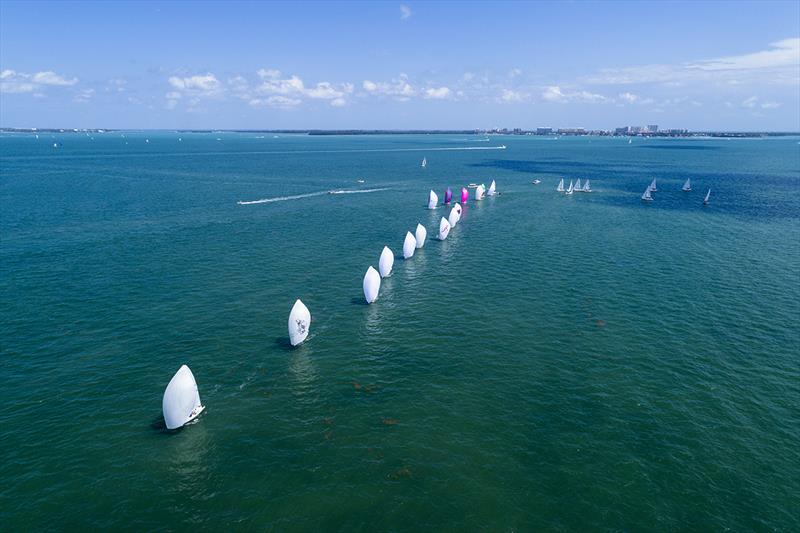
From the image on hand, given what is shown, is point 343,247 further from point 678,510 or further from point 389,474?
point 678,510

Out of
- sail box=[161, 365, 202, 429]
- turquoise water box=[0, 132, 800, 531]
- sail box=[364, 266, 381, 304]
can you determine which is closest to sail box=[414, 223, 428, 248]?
turquoise water box=[0, 132, 800, 531]

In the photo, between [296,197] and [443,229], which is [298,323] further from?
[296,197]

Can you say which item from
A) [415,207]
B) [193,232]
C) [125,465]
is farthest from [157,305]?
[415,207]

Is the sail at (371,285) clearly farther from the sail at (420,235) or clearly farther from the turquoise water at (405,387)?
the sail at (420,235)

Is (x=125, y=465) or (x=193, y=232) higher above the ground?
(x=193, y=232)

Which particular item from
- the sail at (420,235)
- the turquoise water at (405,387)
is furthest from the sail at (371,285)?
the sail at (420,235)

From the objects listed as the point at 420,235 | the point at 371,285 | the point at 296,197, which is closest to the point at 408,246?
the point at 420,235
